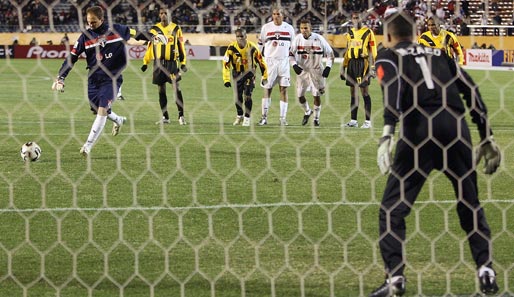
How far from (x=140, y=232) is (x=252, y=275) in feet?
5.54

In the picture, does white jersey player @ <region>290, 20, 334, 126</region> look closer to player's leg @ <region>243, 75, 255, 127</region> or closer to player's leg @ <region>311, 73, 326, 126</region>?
player's leg @ <region>311, 73, 326, 126</region>

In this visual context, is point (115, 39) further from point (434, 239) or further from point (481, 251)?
point (481, 251)

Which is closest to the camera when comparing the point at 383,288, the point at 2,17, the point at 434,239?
the point at 383,288

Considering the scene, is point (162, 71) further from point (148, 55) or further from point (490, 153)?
point (490, 153)

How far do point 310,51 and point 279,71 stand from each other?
2.21 ft

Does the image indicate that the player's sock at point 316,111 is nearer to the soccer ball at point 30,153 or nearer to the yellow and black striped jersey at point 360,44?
the yellow and black striped jersey at point 360,44

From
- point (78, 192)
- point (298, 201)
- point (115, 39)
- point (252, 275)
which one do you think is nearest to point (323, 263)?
point (252, 275)

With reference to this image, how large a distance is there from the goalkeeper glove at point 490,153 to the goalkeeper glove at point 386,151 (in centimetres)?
71

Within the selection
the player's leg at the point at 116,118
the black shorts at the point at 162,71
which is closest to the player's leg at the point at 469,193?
the player's leg at the point at 116,118

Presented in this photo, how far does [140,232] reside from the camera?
27.1ft

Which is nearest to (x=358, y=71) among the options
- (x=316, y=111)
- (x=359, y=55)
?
(x=359, y=55)

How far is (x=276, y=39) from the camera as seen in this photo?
18.1 metres

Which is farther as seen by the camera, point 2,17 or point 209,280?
point 2,17

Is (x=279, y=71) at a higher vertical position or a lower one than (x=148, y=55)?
lower
